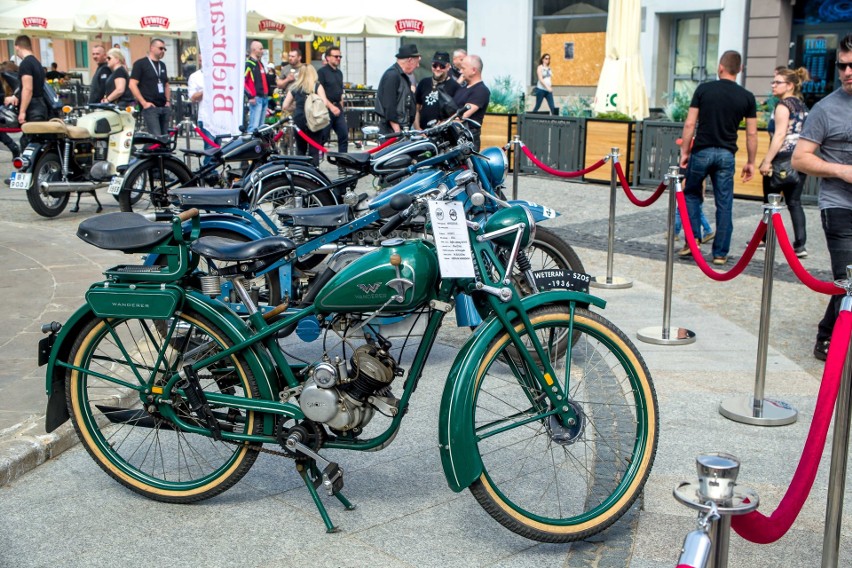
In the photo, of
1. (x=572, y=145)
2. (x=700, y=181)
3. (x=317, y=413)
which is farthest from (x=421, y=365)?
(x=572, y=145)

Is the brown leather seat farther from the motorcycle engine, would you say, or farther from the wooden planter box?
the motorcycle engine

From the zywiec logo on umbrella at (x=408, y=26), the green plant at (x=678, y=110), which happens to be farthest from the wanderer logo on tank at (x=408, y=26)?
the green plant at (x=678, y=110)

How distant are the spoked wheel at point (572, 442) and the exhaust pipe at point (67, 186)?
25.1 ft

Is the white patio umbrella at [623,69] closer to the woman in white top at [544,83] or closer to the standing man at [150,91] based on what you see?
the standing man at [150,91]

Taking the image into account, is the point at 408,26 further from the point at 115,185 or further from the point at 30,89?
the point at 115,185

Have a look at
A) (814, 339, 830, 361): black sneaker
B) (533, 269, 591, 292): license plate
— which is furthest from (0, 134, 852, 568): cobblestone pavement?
(533, 269, 591, 292): license plate

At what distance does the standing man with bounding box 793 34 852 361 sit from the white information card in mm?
2842

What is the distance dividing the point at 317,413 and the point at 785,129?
6.61 m

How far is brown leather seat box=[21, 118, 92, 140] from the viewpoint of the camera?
1092cm

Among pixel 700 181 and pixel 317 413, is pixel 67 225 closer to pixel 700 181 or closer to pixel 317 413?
pixel 700 181

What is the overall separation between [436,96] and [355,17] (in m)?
5.05

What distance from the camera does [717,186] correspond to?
29.7 ft

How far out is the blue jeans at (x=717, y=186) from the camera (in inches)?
346

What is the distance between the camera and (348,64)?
3094 cm
